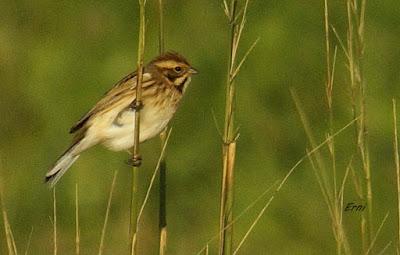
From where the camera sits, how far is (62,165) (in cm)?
586

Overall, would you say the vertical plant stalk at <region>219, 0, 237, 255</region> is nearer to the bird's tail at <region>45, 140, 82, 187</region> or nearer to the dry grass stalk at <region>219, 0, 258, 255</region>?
the dry grass stalk at <region>219, 0, 258, 255</region>

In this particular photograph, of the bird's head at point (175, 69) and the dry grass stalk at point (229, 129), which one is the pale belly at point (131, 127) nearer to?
the bird's head at point (175, 69)

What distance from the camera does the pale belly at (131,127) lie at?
571 centimetres

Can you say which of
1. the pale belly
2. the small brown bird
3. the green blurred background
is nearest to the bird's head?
the small brown bird

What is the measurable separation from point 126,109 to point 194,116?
3270 millimetres

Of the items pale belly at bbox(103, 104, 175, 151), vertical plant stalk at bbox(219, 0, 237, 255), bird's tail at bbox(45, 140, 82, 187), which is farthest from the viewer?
bird's tail at bbox(45, 140, 82, 187)

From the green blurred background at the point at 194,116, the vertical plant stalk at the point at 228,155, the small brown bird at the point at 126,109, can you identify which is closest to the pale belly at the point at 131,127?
the small brown bird at the point at 126,109

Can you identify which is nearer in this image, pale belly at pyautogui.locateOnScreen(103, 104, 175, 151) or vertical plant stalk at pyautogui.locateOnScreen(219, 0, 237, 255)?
vertical plant stalk at pyautogui.locateOnScreen(219, 0, 237, 255)

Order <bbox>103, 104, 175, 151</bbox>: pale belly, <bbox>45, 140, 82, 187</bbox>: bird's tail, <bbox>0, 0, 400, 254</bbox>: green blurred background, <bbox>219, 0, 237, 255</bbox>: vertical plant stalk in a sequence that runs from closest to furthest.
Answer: <bbox>219, 0, 237, 255</bbox>: vertical plant stalk < <bbox>103, 104, 175, 151</bbox>: pale belly < <bbox>45, 140, 82, 187</bbox>: bird's tail < <bbox>0, 0, 400, 254</bbox>: green blurred background

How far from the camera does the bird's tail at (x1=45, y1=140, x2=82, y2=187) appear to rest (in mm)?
5828

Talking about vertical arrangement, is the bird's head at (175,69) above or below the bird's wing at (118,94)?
above

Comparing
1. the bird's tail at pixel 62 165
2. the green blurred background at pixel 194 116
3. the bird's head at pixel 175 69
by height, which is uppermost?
the bird's head at pixel 175 69

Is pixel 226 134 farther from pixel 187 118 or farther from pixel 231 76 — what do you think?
pixel 187 118

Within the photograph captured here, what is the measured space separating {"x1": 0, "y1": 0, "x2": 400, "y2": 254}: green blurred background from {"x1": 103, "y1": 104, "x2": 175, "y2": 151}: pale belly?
206 centimetres
